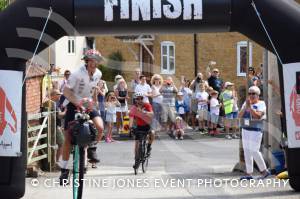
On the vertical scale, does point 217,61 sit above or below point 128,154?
above

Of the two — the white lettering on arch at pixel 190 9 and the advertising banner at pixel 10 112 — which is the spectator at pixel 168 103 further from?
the advertising banner at pixel 10 112

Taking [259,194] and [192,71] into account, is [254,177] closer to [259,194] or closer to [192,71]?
[259,194]

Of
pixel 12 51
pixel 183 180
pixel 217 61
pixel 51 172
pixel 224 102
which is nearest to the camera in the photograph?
pixel 12 51

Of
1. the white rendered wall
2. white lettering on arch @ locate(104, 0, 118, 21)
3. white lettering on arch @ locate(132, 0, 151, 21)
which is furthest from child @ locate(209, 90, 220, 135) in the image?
the white rendered wall

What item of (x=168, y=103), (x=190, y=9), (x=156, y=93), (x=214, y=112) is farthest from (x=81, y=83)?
(x=214, y=112)

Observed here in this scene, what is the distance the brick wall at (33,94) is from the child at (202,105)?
8.18 m

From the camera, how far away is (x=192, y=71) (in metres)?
37.8

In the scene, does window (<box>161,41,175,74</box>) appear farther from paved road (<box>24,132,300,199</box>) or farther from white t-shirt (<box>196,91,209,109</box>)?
paved road (<box>24,132,300,199</box>)

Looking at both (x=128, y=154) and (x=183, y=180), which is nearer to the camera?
(x=183, y=180)

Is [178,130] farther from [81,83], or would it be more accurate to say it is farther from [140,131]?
[81,83]

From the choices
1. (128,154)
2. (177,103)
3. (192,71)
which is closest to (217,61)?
(192,71)

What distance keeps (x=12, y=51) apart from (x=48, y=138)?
4.68 meters

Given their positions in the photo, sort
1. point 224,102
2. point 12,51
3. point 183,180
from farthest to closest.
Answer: point 224,102 < point 183,180 < point 12,51

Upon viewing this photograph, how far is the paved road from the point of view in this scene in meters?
12.4
